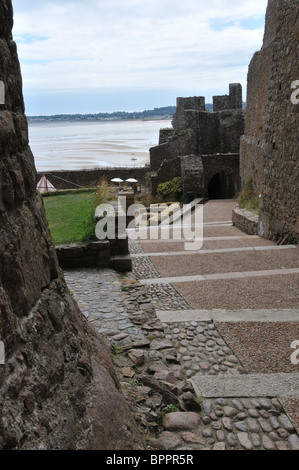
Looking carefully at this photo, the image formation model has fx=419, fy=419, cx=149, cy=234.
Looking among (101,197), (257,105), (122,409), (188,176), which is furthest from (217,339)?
(188,176)

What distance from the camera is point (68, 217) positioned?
991 centimetres

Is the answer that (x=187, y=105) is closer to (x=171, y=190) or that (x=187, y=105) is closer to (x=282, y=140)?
(x=171, y=190)

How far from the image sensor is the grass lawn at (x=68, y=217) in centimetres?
783

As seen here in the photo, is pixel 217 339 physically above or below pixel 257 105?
below

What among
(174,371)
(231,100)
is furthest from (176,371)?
(231,100)

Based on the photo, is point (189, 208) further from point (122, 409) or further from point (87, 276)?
point (122, 409)

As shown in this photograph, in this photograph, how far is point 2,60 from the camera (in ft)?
7.14

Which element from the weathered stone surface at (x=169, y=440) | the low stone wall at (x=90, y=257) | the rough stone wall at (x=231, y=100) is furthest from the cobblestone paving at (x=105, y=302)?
the rough stone wall at (x=231, y=100)

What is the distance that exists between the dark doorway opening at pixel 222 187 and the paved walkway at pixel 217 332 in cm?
2063

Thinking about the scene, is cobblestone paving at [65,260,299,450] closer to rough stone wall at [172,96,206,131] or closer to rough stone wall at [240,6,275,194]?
rough stone wall at [240,6,275,194]

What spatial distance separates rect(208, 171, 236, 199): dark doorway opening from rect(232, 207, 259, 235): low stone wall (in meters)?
15.7

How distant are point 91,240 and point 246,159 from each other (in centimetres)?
1405

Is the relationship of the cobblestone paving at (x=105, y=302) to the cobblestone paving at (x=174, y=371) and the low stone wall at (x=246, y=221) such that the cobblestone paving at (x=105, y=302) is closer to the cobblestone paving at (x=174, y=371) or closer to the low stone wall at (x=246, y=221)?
the cobblestone paving at (x=174, y=371)

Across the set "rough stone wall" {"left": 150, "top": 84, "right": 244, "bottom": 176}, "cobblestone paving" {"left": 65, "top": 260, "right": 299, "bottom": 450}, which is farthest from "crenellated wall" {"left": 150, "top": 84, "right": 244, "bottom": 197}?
"cobblestone paving" {"left": 65, "top": 260, "right": 299, "bottom": 450}
